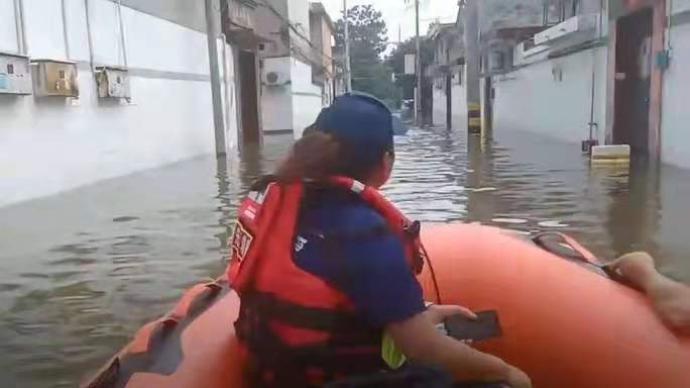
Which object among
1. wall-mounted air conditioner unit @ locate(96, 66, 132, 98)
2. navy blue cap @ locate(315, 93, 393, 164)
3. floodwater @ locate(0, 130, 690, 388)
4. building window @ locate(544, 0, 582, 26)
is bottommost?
floodwater @ locate(0, 130, 690, 388)

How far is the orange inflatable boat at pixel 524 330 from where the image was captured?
226cm

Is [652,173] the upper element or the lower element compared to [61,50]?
lower

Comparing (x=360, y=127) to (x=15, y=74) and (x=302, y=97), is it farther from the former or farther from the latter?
(x=302, y=97)

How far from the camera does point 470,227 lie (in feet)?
11.0

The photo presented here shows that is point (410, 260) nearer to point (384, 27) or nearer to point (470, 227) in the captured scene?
point (470, 227)

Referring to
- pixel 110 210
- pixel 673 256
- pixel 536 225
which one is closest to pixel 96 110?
pixel 110 210

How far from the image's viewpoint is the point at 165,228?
745 cm

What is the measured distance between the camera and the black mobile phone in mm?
2357

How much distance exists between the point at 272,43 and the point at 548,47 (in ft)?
31.7

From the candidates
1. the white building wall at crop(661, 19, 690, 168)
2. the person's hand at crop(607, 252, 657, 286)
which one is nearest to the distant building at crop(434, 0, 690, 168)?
the white building wall at crop(661, 19, 690, 168)

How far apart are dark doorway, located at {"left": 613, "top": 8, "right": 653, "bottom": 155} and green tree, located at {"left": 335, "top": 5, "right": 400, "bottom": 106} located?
127 ft

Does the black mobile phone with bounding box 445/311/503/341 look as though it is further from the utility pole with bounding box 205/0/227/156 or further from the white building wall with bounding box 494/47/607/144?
the utility pole with bounding box 205/0/227/156

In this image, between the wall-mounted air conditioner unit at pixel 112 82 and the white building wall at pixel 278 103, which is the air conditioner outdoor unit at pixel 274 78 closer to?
the white building wall at pixel 278 103

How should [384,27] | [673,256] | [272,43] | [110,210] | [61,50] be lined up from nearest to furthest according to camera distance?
[673,256] → [110,210] → [61,50] → [272,43] → [384,27]
